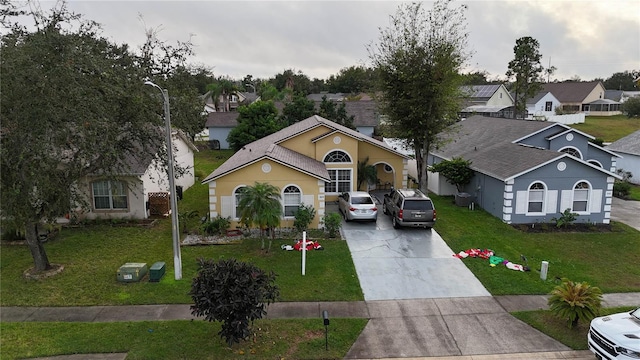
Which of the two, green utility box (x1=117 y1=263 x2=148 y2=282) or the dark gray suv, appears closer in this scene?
green utility box (x1=117 y1=263 x2=148 y2=282)

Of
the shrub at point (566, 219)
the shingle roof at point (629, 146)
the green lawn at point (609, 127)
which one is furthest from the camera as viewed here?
the green lawn at point (609, 127)

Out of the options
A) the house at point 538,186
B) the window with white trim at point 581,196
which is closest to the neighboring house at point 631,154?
the house at point 538,186

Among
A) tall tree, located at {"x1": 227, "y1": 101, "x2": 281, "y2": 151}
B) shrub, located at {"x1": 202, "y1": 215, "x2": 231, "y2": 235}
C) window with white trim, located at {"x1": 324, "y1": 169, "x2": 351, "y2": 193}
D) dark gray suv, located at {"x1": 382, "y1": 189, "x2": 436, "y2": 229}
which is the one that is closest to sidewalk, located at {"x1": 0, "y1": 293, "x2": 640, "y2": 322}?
shrub, located at {"x1": 202, "y1": 215, "x2": 231, "y2": 235}

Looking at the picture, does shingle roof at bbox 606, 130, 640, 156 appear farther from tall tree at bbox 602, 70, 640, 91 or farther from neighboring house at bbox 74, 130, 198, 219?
tall tree at bbox 602, 70, 640, 91

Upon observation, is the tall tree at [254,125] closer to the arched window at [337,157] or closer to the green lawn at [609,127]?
the arched window at [337,157]

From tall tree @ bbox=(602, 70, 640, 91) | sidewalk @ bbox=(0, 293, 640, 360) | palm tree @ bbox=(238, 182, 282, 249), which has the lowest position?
sidewalk @ bbox=(0, 293, 640, 360)

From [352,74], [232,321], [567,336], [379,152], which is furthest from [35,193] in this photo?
[352,74]

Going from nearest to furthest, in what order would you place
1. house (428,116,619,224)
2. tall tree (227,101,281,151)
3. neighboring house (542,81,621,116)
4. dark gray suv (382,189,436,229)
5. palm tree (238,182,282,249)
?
palm tree (238,182,282,249) → dark gray suv (382,189,436,229) → house (428,116,619,224) → tall tree (227,101,281,151) → neighboring house (542,81,621,116)

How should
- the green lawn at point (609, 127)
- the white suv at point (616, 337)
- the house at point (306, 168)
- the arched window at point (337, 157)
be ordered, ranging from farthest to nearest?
the green lawn at point (609, 127)
the arched window at point (337, 157)
the house at point (306, 168)
the white suv at point (616, 337)
